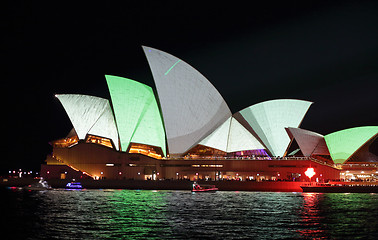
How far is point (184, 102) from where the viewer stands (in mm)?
57188

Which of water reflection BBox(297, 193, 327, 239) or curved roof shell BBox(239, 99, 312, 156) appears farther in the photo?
curved roof shell BBox(239, 99, 312, 156)

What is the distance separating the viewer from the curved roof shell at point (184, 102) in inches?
2164

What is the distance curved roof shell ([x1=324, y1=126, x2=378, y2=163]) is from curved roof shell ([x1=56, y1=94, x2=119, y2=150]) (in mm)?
29843

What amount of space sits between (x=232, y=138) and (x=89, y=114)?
63.5 feet

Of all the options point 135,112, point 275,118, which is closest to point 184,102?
point 135,112

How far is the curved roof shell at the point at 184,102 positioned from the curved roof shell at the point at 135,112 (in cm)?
190

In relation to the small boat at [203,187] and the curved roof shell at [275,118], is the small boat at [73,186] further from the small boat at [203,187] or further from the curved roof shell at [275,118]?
the curved roof shell at [275,118]

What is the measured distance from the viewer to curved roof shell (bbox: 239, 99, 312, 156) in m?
60.0

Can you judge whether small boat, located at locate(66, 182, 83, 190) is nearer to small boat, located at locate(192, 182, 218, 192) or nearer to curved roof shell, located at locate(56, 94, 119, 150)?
A: curved roof shell, located at locate(56, 94, 119, 150)

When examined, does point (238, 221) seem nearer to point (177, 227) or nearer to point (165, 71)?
point (177, 227)

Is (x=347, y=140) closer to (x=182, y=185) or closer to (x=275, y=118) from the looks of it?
(x=275, y=118)

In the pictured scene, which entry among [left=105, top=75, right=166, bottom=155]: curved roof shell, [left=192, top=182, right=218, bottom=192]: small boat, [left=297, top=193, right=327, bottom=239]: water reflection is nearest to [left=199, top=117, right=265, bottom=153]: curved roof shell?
[left=192, top=182, right=218, bottom=192]: small boat

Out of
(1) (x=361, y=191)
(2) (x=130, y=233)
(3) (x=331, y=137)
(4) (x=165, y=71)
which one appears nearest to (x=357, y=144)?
(3) (x=331, y=137)

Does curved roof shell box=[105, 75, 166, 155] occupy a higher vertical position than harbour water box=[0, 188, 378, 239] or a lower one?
higher
